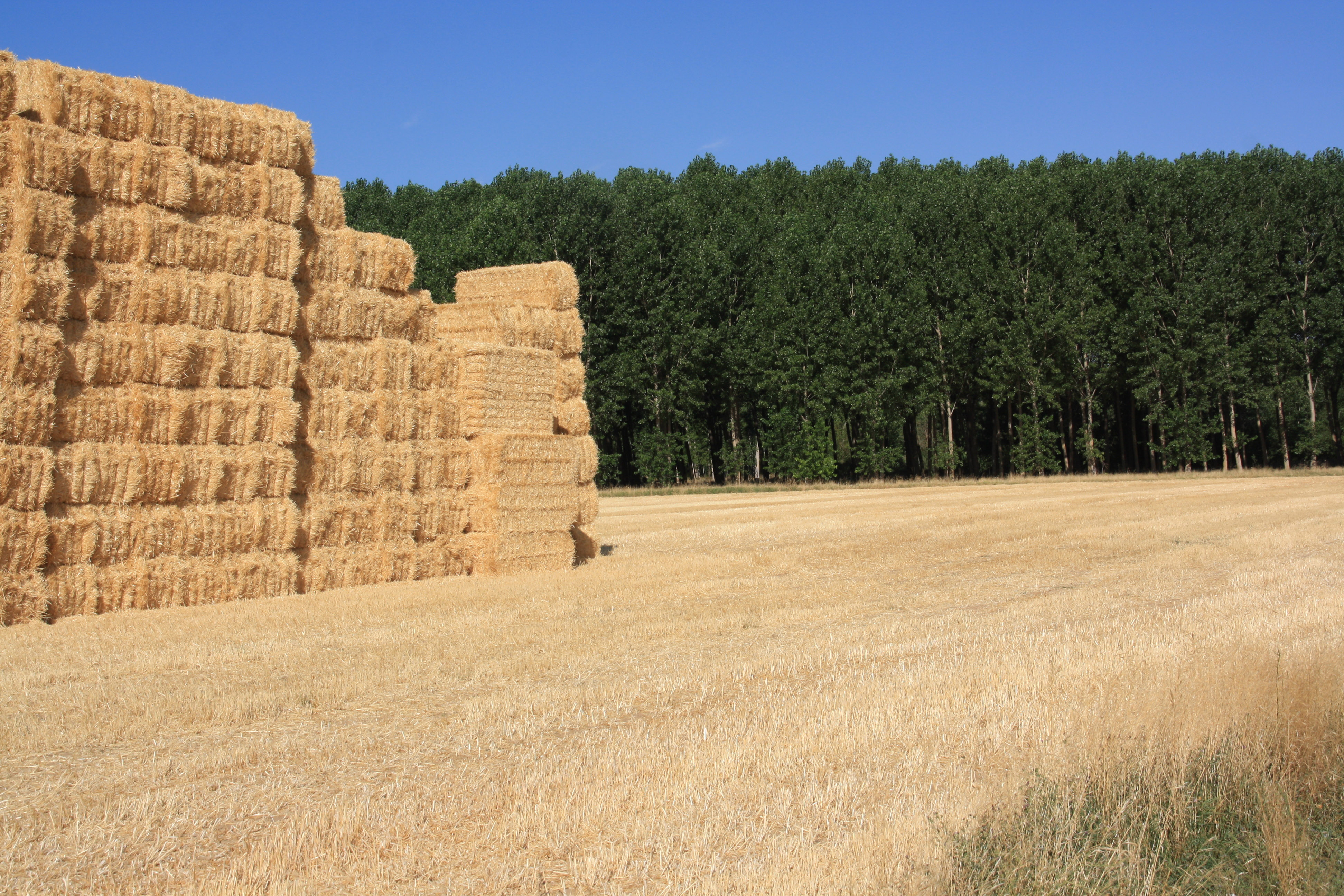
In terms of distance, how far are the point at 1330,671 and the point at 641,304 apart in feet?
147

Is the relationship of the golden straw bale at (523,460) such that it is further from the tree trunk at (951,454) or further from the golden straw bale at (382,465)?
the tree trunk at (951,454)

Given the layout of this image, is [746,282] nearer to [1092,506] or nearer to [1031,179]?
[1031,179]

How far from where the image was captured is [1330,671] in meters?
7.42

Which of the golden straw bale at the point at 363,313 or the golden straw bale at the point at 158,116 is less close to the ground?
the golden straw bale at the point at 158,116

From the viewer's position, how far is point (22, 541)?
11609 mm

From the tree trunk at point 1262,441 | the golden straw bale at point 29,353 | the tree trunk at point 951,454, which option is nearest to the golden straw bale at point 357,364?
the golden straw bale at point 29,353

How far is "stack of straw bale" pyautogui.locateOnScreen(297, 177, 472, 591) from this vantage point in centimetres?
1470

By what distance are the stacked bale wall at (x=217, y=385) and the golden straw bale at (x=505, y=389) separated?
0.04m

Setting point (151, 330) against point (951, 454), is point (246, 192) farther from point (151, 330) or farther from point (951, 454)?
point (951, 454)

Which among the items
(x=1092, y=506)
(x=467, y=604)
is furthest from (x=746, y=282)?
(x=467, y=604)

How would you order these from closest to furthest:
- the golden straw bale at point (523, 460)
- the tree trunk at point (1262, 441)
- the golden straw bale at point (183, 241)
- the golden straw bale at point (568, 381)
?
1. the golden straw bale at point (183, 241)
2. the golden straw bale at point (523, 460)
3. the golden straw bale at point (568, 381)
4. the tree trunk at point (1262, 441)

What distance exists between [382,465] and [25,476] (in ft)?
15.4

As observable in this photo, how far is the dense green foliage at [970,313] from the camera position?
48.7m

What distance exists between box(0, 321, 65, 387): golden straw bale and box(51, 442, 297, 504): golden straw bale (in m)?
0.89
